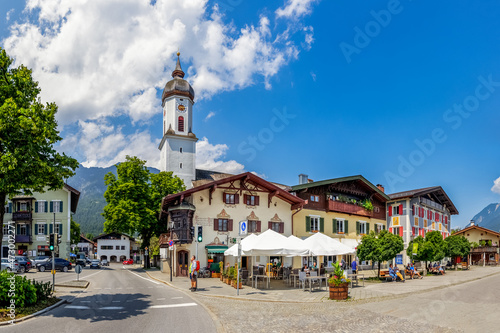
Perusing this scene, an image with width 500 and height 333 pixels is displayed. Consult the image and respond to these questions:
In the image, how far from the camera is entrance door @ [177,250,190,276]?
98.9 ft

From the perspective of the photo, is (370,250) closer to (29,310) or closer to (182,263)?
(182,263)

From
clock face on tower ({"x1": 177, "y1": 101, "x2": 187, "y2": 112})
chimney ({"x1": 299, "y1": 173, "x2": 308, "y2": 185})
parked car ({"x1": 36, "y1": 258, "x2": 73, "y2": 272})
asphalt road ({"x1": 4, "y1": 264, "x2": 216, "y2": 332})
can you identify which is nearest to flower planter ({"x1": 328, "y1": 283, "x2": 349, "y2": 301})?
asphalt road ({"x1": 4, "y1": 264, "x2": 216, "y2": 332})

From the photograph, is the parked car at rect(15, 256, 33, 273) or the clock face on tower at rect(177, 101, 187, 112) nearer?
the parked car at rect(15, 256, 33, 273)

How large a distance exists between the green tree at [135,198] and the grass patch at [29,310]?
26.8 metres

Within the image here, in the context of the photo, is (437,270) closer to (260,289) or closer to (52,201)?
(260,289)

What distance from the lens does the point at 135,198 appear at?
142 feet

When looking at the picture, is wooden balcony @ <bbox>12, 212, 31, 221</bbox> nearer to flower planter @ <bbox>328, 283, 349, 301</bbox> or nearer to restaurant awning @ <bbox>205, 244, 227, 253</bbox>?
restaurant awning @ <bbox>205, 244, 227, 253</bbox>

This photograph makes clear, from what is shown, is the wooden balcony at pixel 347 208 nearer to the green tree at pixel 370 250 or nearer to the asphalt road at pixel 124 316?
the green tree at pixel 370 250

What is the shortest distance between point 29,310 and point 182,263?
1827cm

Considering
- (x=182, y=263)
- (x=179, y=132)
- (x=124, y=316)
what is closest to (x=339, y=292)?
(x=124, y=316)

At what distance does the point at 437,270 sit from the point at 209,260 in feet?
68.0

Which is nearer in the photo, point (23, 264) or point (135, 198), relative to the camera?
point (23, 264)

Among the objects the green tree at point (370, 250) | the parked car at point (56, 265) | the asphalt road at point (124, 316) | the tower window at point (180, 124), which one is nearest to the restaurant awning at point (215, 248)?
the green tree at point (370, 250)

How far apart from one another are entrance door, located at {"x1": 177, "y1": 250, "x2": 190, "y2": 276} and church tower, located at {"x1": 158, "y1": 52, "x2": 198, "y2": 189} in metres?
31.8
